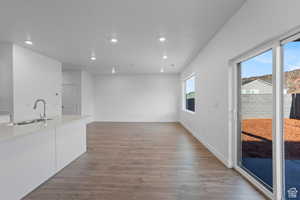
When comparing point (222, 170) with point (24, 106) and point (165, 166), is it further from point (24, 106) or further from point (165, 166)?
point (24, 106)

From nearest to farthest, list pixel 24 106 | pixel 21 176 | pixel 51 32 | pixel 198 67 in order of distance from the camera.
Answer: pixel 21 176 < pixel 51 32 < pixel 24 106 < pixel 198 67

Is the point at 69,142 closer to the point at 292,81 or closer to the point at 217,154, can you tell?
the point at 217,154

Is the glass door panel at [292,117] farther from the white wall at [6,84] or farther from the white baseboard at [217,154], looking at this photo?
the white wall at [6,84]

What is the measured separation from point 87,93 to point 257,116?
7.39 m

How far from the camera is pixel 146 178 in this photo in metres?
2.54

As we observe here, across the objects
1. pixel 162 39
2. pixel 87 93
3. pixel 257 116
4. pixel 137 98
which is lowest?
pixel 257 116

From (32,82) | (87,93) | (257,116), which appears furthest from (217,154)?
(87,93)

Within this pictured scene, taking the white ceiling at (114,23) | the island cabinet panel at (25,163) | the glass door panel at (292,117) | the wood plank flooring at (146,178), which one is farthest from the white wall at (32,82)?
the glass door panel at (292,117)

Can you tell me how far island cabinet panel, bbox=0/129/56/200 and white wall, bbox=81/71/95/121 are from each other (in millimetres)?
5139

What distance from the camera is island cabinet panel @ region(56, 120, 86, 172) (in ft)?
9.22

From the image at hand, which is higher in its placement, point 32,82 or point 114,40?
point 114,40

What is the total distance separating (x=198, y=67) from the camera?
16.0ft

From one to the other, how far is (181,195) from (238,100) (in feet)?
6.14

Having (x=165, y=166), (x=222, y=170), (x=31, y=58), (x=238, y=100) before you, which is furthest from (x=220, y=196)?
(x=31, y=58)
